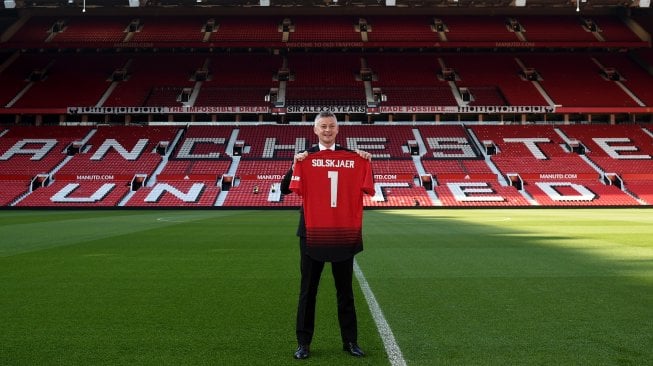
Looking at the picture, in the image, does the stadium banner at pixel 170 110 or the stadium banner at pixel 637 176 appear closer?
the stadium banner at pixel 637 176

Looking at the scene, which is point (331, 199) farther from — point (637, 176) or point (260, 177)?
point (637, 176)

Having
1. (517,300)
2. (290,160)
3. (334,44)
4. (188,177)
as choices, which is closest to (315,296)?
(517,300)

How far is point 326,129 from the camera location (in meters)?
4.07

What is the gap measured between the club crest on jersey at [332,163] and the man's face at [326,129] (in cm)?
16

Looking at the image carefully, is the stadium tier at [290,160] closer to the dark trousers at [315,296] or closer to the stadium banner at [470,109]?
the stadium banner at [470,109]

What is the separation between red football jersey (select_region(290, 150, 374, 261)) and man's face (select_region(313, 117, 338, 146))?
0.35 feet

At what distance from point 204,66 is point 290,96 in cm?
972

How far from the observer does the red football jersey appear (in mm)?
4039

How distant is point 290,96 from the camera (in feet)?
140

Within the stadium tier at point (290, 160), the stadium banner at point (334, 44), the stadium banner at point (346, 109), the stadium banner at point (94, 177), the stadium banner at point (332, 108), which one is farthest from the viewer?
the stadium banner at point (334, 44)

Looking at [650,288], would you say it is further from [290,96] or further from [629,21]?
[629,21]

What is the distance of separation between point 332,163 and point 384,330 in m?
1.81

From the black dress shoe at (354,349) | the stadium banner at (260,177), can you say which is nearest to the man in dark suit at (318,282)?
the black dress shoe at (354,349)

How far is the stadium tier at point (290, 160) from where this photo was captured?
3281 cm
